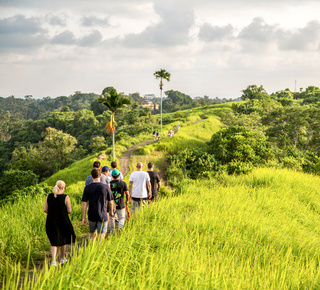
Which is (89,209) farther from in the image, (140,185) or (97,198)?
(140,185)

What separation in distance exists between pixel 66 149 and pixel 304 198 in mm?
33217

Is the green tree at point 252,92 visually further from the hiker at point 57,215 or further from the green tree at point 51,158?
the hiker at point 57,215

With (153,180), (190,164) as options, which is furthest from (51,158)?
(153,180)

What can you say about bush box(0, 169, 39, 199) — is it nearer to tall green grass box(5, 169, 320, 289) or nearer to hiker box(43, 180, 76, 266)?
tall green grass box(5, 169, 320, 289)

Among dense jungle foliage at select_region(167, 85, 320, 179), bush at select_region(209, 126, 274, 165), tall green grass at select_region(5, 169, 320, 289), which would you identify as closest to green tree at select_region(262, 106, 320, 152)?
dense jungle foliage at select_region(167, 85, 320, 179)

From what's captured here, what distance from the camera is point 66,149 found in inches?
1453

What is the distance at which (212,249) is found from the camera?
14.8ft

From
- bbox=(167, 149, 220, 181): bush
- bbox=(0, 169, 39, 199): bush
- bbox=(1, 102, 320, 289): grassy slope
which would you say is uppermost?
bbox=(1, 102, 320, 289): grassy slope

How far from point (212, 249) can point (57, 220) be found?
2.77 m

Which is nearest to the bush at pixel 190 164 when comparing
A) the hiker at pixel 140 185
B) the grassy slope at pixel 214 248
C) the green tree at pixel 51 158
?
the grassy slope at pixel 214 248

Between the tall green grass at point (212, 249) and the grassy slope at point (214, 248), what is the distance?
0.05ft

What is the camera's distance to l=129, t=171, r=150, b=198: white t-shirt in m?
6.70

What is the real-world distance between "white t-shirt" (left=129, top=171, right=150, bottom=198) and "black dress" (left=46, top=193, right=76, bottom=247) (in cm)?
236

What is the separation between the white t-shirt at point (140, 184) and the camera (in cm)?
670
